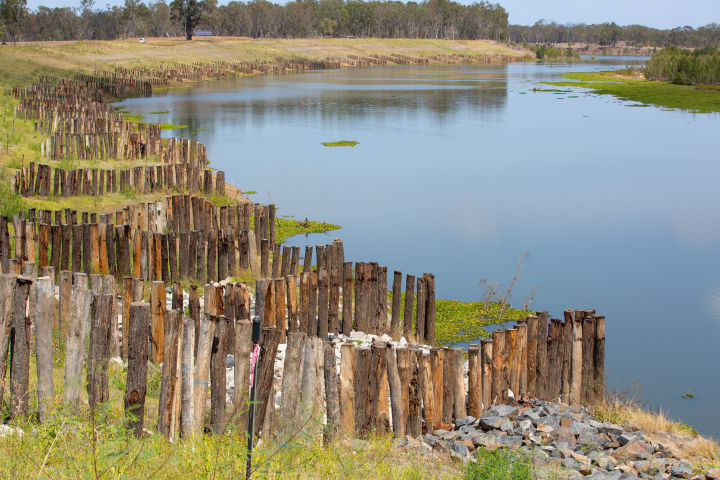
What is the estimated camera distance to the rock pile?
21.0ft

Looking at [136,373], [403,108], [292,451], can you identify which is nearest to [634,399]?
[292,451]


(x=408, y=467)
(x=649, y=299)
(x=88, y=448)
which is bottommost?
(x=649, y=299)

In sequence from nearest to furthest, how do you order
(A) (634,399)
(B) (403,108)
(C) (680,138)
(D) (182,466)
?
Answer: (D) (182,466), (A) (634,399), (C) (680,138), (B) (403,108)

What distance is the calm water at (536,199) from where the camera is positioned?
540 inches

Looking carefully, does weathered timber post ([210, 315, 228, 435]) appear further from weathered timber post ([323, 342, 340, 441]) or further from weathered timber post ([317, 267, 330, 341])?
weathered timber post ([317, 267, 330, 341])

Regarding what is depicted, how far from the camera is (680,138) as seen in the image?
3619 centimetres

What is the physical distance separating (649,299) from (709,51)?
2805 inches

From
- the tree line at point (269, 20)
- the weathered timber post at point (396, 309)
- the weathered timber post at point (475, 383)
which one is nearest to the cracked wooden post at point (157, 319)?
the weathered timber post at point (396, 309)

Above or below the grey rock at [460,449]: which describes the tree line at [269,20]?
above

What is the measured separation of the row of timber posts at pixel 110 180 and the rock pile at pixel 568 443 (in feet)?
39.3

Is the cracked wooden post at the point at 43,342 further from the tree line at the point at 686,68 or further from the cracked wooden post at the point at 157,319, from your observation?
the tree line at the point at 686,68

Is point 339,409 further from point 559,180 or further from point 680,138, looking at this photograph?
point 680,138

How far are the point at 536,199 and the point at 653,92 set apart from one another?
42.6m

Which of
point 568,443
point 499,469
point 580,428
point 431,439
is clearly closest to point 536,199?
point 580,428
